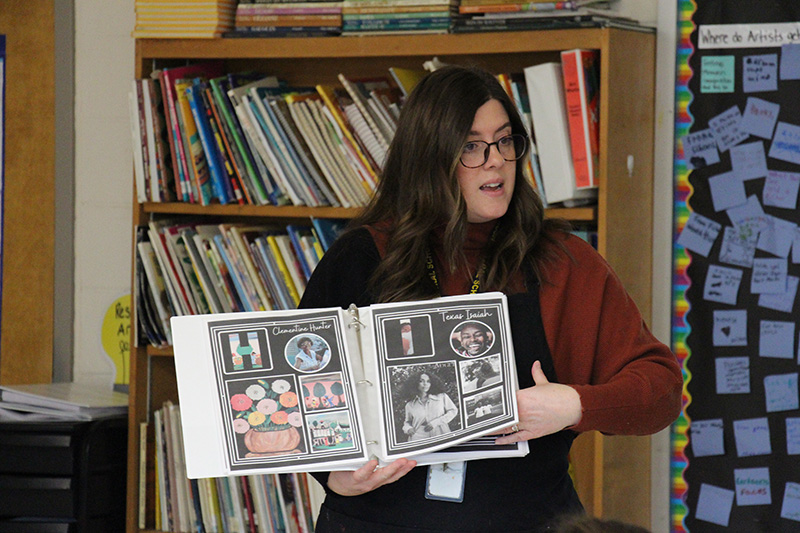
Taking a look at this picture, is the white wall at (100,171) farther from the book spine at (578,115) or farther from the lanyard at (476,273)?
the lanyard at (476,273)

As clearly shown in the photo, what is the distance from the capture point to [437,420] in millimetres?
1399

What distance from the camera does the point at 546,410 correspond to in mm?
1401

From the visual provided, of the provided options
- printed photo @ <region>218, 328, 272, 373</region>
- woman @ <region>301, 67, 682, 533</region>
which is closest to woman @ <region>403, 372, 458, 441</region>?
woman @ <region>301, 67, 682, 533</region>

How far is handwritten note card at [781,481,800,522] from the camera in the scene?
240cm

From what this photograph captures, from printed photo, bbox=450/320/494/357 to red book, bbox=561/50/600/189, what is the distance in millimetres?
865

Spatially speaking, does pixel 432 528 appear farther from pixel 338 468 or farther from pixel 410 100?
pixel 410 100

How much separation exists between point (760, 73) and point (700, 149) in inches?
9.3

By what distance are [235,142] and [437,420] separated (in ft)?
4.46

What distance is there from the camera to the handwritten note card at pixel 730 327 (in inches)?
96.1

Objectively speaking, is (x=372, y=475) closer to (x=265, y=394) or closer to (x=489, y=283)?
(x=265, y=394)

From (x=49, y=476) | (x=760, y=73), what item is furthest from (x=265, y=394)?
(x=760, y=73)

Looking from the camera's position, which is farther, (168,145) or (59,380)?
(59,380)

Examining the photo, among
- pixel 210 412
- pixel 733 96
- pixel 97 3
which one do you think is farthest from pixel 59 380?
pixel 733 96

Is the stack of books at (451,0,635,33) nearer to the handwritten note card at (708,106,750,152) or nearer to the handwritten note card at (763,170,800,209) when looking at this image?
the handwritten note card at (708,106,750,152)
